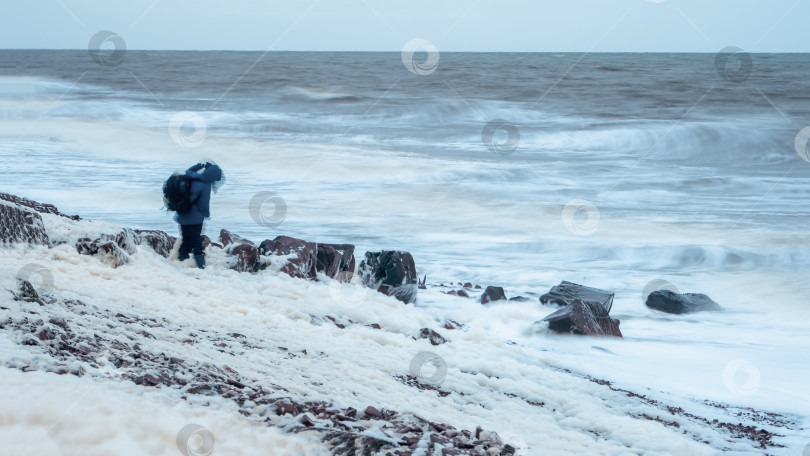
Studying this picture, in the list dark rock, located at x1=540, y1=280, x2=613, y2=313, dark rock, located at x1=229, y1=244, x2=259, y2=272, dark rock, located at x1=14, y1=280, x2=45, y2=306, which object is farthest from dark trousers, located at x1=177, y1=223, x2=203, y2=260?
dark rock, located at x1=540, y1=280, x2=613, y2=313

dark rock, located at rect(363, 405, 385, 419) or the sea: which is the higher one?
the sea

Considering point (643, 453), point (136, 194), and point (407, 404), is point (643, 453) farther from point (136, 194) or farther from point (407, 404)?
point (136, 194)

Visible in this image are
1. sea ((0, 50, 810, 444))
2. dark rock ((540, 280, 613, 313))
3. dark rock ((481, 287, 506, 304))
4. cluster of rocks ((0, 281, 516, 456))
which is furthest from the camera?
dark rock ((481, 287, 506, 304))

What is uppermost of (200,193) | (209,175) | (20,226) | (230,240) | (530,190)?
(530,190)

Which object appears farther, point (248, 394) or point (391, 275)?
point (391, 275)

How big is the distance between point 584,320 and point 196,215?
373 cm

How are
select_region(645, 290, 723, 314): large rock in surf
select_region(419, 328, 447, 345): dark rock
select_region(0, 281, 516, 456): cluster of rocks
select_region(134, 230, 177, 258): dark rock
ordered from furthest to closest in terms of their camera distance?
select_region(645, 290, 723, 314): large rock in surf, select_region(134, 230, 177, 258): dark rock, select_region(419, 328, 447, 345): dark rock, select_region(0, 281, 516, 456): cluster of rocks

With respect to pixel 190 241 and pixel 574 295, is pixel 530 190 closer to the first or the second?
pixel 574 295

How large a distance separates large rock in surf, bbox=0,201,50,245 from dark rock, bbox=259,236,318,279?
2060mm

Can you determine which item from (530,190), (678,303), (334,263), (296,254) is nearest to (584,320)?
(678,303)

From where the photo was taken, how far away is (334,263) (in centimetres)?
751

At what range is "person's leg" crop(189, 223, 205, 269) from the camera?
6582mm

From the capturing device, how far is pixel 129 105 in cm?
3525

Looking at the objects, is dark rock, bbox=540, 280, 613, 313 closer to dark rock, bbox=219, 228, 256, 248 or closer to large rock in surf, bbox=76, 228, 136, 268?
dark rock, bbox=219, 228, 256, 248
